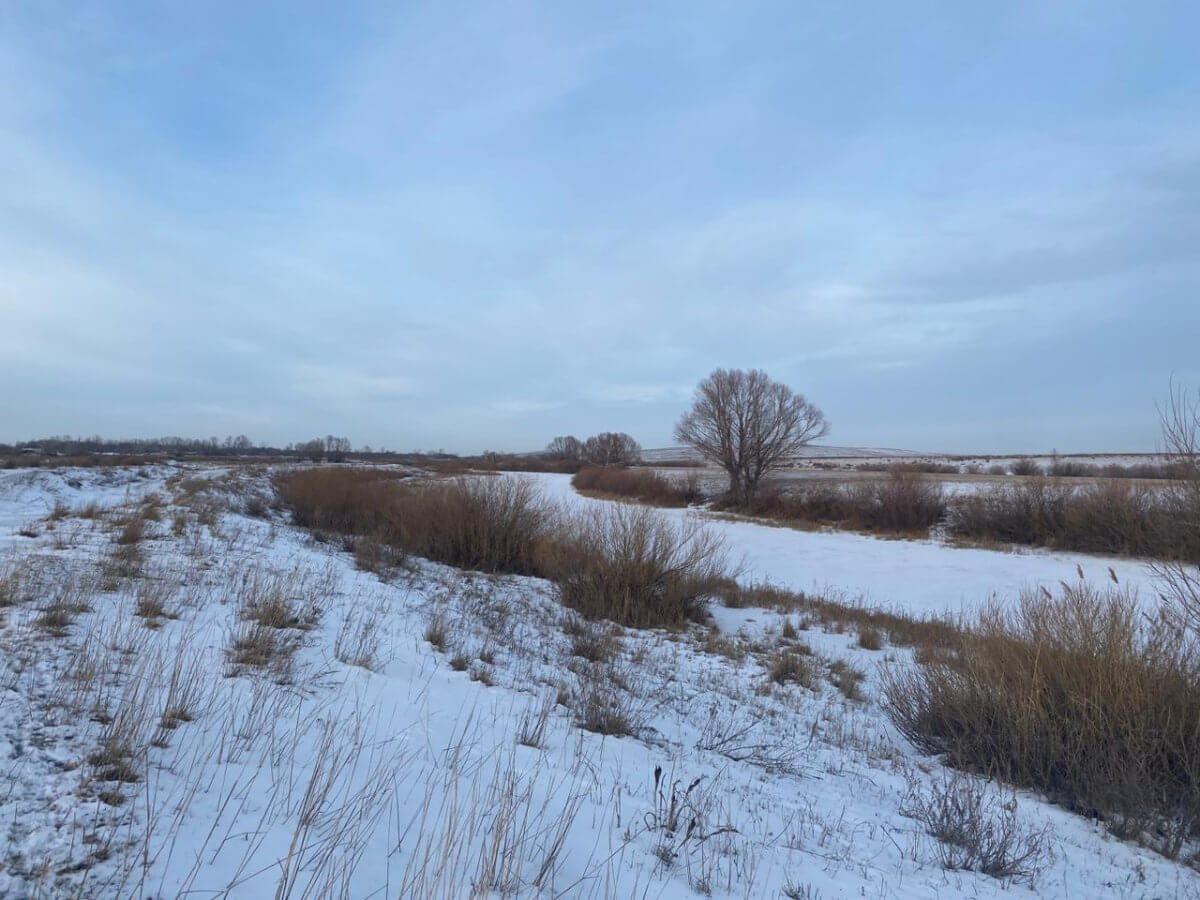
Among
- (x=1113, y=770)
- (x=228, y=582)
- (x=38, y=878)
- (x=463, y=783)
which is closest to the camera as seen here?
(x=38, y=878)

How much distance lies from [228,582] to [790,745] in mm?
6834

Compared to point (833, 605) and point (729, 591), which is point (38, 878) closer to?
point (729, 591)

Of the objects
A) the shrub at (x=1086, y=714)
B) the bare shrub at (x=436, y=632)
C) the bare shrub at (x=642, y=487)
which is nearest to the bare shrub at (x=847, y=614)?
the shrub at (x=1086, y=714)

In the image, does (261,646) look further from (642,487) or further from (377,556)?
(642,487)

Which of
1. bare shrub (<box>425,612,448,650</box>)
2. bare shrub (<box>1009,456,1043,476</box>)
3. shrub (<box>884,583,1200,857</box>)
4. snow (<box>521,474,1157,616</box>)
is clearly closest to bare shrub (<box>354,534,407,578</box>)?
bare shrub (<box>425,612,448,650</box>)

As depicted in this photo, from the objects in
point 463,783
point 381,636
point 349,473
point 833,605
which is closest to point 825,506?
point 833,605

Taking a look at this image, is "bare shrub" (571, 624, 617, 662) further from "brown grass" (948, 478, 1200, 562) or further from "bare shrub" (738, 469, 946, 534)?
"bare shrub" (738, 469, 946, 534)

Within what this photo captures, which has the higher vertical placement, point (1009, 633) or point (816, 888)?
point (1009, 633)

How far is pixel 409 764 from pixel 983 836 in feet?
12.2

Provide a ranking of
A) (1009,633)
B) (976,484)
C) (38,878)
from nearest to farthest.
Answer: (38,878) → (1009,633) → (976,484)

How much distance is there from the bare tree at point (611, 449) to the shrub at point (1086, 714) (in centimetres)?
8243

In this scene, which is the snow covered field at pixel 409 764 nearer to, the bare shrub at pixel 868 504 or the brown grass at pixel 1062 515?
the brown grass at pixel 1062 515

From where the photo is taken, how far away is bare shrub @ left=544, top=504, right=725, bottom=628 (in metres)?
11.3

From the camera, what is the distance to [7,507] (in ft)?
46.8
